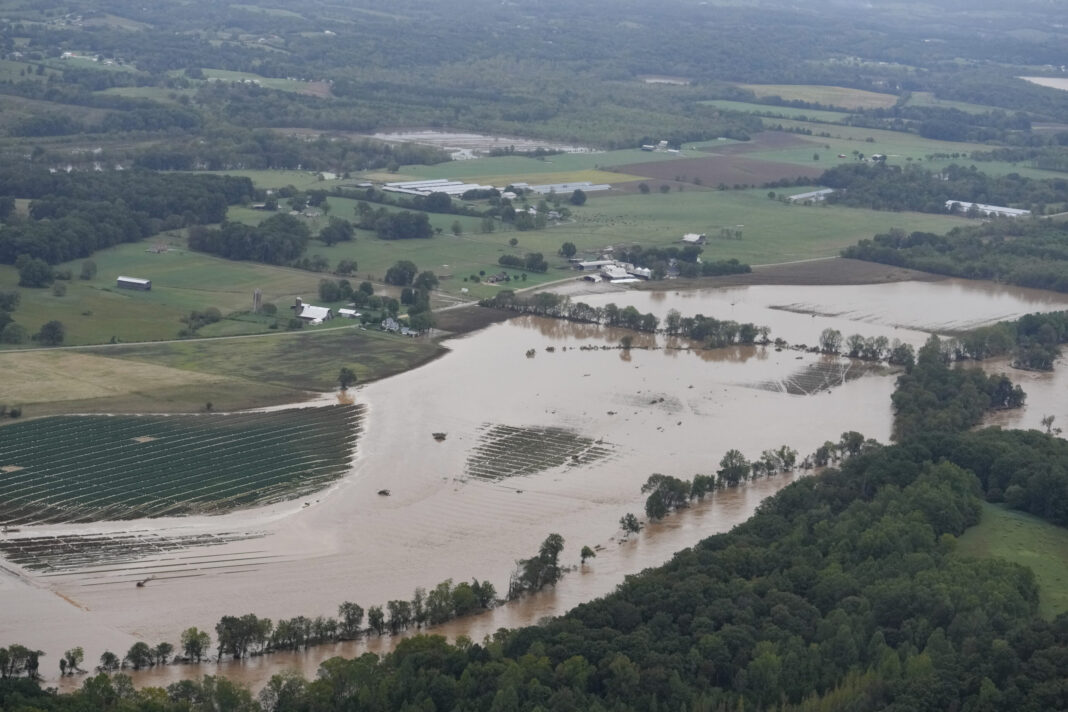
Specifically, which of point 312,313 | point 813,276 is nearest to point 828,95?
point 813,276

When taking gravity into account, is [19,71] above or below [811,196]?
above

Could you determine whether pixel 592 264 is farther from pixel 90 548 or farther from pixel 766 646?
pixel 766 646

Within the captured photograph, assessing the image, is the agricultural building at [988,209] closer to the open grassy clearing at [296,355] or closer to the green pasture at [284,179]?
the green pasture at [284,179]

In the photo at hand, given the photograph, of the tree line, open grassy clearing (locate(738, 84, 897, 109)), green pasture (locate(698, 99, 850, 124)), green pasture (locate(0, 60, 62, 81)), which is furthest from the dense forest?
green pasture (locate(0, 60, 62, 81))

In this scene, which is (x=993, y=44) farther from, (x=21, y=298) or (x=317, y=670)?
(x=317, y=670)

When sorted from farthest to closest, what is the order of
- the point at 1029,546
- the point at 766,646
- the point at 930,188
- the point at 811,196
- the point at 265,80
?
the point at 265,80 < the point at 930,188 < the point at 811,196 < the point at 1029,546 < the point at 766,646

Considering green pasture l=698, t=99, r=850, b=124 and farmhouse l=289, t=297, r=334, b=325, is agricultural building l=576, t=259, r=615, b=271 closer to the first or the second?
farmhouse l=289, t=297, r=334, b=325

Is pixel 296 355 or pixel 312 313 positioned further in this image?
pixel 312 313
